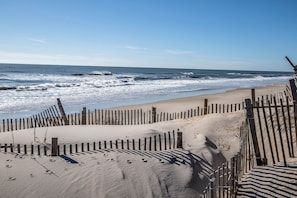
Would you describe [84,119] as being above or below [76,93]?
above

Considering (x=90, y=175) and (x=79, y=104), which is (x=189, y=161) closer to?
(x=90, y=175)

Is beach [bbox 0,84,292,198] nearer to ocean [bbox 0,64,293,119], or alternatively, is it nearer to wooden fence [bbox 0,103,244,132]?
wooden fence [bbox 0,103,244,132]

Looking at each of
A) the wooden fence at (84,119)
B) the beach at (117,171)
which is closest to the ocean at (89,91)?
the wooden fence at (84,119)

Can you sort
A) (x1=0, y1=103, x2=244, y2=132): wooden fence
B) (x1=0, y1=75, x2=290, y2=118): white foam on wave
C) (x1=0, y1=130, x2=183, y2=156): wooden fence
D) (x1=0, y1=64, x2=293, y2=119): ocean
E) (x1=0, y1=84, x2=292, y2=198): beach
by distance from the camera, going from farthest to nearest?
(x1=0, y1=64, x2=293, y2=119): ocean, (x1=0, y1=75, x2=290, y2=118): white foam on wave, (x1=0, y1=103, x2=244, y2=132): wooden fence, (x1=0, y1=130, x2=183, y2=156): wooden fence, (x1=0, y1=84, x2=292, y2=198): beach

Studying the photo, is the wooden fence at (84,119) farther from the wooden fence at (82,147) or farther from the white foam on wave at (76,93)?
the white foam on wave at (76,93)

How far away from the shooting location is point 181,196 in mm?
6875

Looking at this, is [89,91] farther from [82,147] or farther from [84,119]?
[82,147]

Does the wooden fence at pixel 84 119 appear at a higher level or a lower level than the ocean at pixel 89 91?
higher

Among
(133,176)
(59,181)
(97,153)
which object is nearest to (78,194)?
(59,181)

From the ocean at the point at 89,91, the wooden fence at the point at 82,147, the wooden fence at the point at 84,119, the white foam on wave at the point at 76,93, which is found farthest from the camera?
the ocean at the point at 89,91

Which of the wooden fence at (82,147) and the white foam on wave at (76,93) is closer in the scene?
the wooden fence at (82,147)

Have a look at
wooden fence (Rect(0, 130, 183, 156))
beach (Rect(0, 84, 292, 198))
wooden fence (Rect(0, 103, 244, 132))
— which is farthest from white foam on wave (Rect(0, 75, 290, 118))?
beach (Rect(0, 84, 292, 198))

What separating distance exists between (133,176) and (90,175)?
96 cm

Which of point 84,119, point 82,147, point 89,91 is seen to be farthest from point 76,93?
point 82,147
